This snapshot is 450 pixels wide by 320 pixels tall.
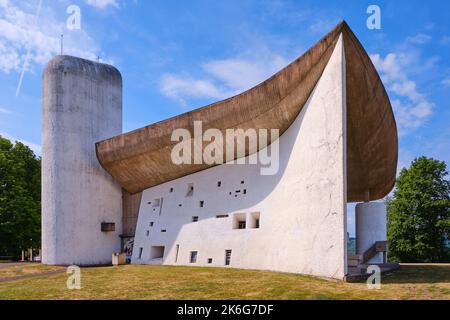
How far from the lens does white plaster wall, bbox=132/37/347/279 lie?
45.4ft

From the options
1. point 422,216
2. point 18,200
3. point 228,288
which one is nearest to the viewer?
point 228,288

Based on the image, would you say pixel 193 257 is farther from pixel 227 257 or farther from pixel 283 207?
pixel 283 207

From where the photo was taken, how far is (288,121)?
1730cm

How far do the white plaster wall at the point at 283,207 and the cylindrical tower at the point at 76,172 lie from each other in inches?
104

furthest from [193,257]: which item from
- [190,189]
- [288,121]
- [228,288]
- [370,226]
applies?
[370,226]

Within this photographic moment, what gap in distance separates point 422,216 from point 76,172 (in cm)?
2598

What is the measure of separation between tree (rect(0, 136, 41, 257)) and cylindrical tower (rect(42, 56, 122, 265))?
7557 mm

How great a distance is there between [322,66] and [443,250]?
23.9 m

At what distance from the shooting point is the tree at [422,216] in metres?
30.8

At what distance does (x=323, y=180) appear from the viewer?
14211 millimetres

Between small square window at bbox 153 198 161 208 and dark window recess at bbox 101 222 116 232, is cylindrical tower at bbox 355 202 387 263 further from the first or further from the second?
dark window recess at bbox 101 222 116 232

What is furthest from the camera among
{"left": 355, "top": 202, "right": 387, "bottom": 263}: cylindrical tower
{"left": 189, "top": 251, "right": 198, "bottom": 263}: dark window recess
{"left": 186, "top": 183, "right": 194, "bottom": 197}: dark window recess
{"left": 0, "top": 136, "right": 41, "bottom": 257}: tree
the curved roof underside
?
{"left": 0, "top": 136, "right": 41, "bottom": 257}: tree

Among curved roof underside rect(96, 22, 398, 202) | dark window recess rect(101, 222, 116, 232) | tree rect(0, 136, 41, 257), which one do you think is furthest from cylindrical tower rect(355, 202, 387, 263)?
tree rect(0, 136, 41, 257)

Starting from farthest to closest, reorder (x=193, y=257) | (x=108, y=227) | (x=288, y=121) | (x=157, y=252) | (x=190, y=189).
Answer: (x=108, y=227) < (x=157, y=252) < (x=190, y=189) < (x=193, y=257) < (x=288, y=121)
